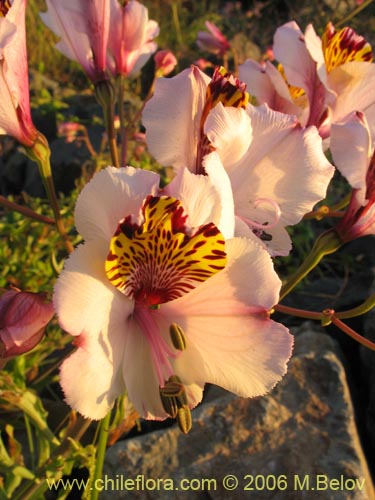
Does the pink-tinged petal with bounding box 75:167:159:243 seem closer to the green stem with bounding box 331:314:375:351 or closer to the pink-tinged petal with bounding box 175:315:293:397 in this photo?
the pink-tinged petal with bounding box 175:315:293:397

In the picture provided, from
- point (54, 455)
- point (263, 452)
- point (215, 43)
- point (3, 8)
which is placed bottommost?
point (263, 452)

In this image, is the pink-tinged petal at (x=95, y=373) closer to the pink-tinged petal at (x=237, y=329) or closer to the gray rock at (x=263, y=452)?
the pink-tinged petal at (x=237, y=329)

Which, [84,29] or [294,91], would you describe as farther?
[294,91]

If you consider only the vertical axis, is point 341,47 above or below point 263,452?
above

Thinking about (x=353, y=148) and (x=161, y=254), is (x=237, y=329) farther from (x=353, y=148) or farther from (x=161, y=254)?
(x=353, y=148)

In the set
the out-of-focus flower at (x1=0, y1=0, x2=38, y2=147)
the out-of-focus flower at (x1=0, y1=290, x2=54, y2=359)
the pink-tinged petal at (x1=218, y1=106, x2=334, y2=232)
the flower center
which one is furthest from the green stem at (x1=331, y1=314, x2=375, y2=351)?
the flower center

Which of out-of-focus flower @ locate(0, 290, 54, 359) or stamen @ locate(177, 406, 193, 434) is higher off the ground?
out-of-focus flower @ locate(0, 290, 54, 359)

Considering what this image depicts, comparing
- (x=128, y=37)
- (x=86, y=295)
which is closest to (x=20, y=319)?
(x=86, y=295)

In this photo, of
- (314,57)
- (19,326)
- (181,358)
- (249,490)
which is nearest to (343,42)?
(314,57)
